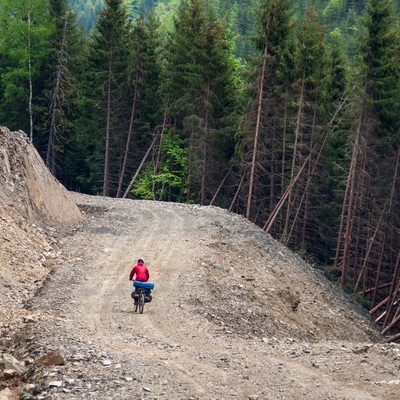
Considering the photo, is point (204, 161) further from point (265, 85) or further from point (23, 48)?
point (23, 48)

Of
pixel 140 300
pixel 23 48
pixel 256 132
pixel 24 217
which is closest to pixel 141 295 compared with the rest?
pixel 140 300

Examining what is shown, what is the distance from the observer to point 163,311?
20047mm

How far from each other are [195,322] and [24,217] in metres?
10.1

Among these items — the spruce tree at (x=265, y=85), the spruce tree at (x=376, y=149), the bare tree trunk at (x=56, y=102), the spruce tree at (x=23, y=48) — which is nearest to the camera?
the spruce tree at (x=376, y=149)

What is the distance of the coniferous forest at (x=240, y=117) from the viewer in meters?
39.2

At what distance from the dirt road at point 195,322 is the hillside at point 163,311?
1.9 inches

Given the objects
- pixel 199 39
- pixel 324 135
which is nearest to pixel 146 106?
pixel 199 39

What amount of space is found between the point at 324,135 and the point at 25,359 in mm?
32855

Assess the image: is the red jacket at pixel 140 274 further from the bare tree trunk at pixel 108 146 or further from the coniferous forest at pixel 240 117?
the bare tree trunk at pixel 108 146

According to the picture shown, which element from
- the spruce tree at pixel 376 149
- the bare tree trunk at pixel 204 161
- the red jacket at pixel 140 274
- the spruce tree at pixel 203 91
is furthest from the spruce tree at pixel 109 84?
the red jacket at pixel 140 274

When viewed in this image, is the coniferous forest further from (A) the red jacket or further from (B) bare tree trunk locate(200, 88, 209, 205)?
(A) the red jacket

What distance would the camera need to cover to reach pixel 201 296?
860 inches

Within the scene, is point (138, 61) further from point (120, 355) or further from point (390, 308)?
point (120, 355)

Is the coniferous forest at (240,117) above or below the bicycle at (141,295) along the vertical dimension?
above
